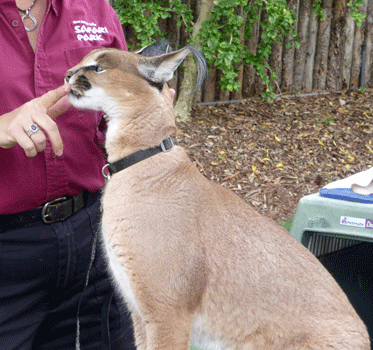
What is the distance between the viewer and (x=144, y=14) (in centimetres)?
750

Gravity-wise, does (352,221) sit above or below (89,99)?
below

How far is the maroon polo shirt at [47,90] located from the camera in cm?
237

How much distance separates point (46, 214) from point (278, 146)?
5724 mm

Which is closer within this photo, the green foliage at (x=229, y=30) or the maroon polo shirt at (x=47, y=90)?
the maroon polo shirt at (x=47, y=90)

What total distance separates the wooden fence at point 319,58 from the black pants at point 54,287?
6326 millimetres

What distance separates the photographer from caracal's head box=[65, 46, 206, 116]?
7.97ft

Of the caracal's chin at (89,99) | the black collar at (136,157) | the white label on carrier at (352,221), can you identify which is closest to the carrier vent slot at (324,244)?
the white label on carrier at (352,221)

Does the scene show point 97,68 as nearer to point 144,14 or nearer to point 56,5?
point 56,5

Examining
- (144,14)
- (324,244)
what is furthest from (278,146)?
(324,244)

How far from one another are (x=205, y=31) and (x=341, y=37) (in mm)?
4080

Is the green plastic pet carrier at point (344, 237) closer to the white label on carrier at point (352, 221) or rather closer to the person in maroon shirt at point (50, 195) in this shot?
the white label on carrier at point (352, 221)

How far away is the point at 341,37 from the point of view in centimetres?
1000

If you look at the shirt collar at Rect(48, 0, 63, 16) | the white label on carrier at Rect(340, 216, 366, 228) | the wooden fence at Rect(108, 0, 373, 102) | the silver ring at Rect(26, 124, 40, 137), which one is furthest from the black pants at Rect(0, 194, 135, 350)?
the wooden fence at Rect(108, 0, 373, 102)

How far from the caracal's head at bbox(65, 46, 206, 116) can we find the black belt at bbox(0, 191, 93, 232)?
451 millimetres
